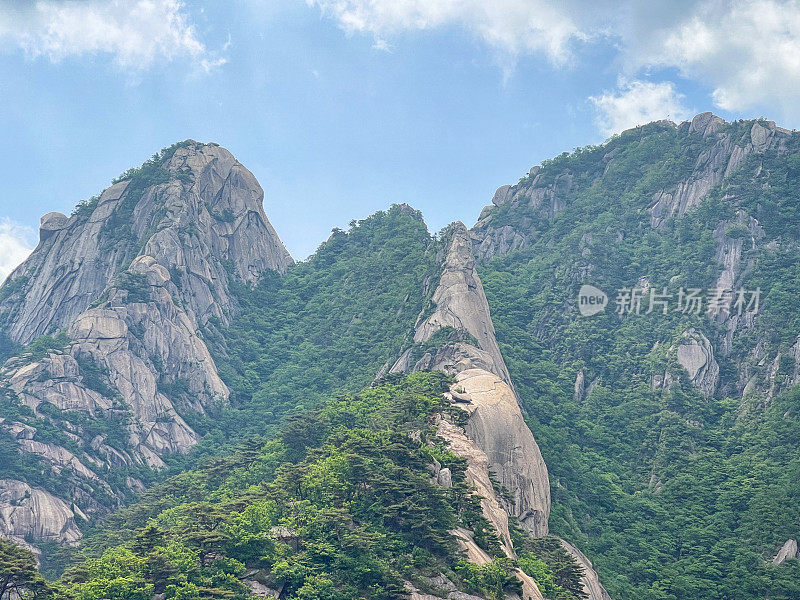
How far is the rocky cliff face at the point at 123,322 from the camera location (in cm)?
6962

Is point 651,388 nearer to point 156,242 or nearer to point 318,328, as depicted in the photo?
point 318,328

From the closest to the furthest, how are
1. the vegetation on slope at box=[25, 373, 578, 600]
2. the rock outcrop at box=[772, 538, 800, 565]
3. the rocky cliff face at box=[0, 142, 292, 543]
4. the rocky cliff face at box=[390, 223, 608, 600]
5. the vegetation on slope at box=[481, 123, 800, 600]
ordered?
the vegetation on slope at box=[25, 373, 578, 600]
the rocky cliff face at box=[390, 223, 608, 600]
the rock outcrop at box=[772, 538, 800, 565]
the vegetation on slope at box=[481, 123, 800, 600]
the rocky cliff face at box=[0, 142, 292, 543]

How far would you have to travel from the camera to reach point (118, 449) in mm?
74062

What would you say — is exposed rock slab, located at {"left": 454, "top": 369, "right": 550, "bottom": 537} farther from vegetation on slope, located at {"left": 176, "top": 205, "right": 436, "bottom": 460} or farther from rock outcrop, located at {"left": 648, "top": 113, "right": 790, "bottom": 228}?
rock outcrop, located at {"left": 648, "top": 113, "right": 790, "bottom": 228}

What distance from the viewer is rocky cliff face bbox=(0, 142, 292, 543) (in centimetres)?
6962

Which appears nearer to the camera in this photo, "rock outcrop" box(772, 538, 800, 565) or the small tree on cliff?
the small tree on cliff

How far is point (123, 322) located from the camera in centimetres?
8281

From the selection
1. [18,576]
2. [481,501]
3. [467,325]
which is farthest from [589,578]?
[18,576]

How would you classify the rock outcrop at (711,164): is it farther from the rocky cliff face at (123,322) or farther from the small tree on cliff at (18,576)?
the small tree on cliff at (18,576)

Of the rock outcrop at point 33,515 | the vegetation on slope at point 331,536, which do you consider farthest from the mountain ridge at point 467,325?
the vegetation on slope at point 331,536

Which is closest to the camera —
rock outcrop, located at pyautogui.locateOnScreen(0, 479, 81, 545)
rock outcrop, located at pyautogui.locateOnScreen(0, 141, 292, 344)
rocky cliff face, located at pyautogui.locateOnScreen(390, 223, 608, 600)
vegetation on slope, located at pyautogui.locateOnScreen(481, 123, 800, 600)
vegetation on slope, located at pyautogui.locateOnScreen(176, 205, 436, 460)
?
rocky cliff face, located at pyautogui.locateOnScreen(390, 223, 608, 600)

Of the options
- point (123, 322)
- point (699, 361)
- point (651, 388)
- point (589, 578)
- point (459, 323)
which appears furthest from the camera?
point (699, 361)

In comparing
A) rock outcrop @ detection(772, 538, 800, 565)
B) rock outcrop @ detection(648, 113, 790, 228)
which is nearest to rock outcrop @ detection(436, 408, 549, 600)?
rock outcrop @ detection(772, 538, 800, 565)

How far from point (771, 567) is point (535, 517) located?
15.7 meters
